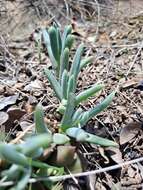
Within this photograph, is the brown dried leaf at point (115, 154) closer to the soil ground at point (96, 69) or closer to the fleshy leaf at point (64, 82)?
the soil ground at point (96, 69)

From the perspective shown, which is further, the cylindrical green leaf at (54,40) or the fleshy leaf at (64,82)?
the cylindrical green leaf at (54,40)

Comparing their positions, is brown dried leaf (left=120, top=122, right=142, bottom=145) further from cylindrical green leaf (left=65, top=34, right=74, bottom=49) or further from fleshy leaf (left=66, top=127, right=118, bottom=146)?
cylindrical green leaf (left=65, top=34, right=74, bottom=49)

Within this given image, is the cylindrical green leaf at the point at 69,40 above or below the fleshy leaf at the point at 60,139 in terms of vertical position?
above

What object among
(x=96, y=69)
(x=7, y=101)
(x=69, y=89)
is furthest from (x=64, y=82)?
(x=96, y=69)

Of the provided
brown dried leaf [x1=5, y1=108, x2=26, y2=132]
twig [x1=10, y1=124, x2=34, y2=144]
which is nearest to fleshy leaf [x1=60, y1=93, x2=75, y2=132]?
twig [x1=10, y1=124, x2=34, y2=144]

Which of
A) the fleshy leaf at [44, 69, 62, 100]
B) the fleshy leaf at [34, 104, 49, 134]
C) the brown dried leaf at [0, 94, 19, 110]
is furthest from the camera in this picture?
the brown dried leaf at [0, 94, 19, 110]

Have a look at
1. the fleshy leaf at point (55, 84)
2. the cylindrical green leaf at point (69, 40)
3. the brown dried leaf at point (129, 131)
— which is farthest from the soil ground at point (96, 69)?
the cylindrical green leaf at point (69, 40)

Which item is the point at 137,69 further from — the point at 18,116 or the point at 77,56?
the point at 18,116

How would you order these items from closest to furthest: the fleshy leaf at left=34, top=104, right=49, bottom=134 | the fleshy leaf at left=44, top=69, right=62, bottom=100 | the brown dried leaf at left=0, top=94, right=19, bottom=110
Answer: the fleshy leaf at left=34, top=104, right=49, bottom=134 → the fleshy leaf at left=44, top=69, right=62, bottom=100 → the brown dried leaf at left=0, top=94, right=19, bottom=110

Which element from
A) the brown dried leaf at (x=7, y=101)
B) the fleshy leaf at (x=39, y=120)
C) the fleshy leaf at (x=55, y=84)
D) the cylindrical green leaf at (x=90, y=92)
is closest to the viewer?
the fleshy leaf at (x=39, y=120)
